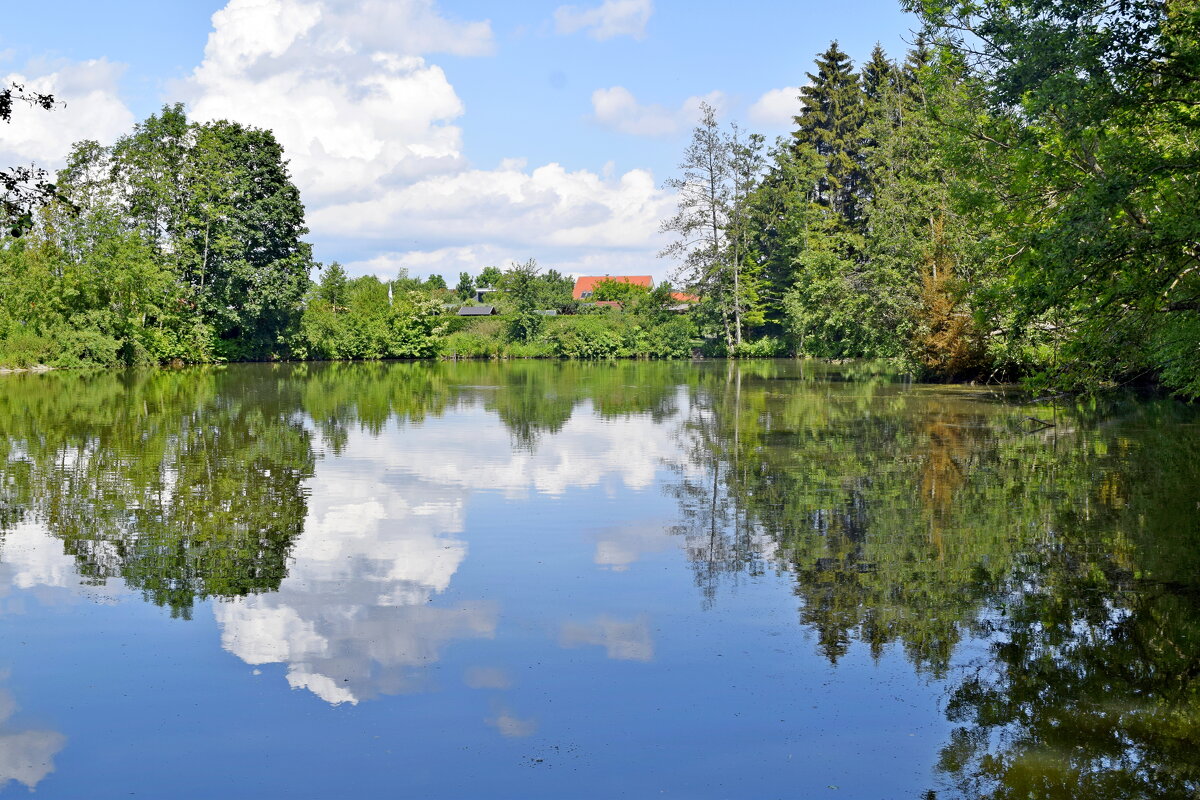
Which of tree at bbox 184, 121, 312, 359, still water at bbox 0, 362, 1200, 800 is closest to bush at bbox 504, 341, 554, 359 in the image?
tree at bbox 184, 121, 312, 359

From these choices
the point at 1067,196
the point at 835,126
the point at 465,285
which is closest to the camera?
the point at 1067,196

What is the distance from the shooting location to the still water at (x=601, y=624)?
5.79 m

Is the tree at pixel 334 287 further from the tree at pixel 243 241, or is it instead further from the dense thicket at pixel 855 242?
the tree at pixel 243 241

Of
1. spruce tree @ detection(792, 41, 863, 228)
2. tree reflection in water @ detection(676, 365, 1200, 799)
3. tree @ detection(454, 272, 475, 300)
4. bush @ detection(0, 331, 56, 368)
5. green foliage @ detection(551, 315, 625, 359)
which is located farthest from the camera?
tree @ detection(454, 272, 475, 300)

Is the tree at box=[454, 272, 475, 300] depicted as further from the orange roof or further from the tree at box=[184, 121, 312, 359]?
the tree at box=[184, 121, 312, 359]

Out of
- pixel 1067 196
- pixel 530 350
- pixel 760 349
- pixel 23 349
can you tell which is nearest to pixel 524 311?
pixel 530 350

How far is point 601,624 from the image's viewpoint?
828 centimetres

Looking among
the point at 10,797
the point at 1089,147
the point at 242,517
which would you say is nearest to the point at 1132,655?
the point at 10,797

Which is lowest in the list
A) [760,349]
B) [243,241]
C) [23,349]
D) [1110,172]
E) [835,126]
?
[760,349]

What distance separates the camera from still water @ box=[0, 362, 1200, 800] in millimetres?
5785

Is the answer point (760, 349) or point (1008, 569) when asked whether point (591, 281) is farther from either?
point (1008, 569)

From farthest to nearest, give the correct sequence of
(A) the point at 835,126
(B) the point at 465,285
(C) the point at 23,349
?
(B) the point at 465,285, (A) the point at 835,126, (C) the point at 23,349

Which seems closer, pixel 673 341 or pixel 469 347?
pixel 469 347

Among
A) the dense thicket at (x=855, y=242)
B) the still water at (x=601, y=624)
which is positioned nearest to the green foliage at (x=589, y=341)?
Answer: the dense thicket at (x=855, y=242)
